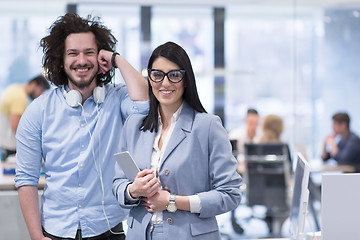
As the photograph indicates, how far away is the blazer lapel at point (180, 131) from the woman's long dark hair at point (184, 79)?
55 millimetres

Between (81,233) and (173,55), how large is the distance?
87 cm

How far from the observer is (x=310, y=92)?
7109 millimetres

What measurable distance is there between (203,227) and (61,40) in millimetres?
1056

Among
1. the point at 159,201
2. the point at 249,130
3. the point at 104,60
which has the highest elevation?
the point at 104,60

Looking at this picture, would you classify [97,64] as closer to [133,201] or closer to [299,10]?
[133,201]

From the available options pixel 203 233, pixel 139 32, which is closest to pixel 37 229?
pixel 203 233

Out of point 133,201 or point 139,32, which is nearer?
point 133,201

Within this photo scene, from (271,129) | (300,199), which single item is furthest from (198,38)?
(300,199)

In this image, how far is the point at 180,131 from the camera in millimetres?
1926

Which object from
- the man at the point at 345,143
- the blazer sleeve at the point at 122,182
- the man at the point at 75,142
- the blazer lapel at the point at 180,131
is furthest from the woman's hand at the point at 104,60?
the man at the point at 345,143

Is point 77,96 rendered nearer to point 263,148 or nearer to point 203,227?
point 203,227

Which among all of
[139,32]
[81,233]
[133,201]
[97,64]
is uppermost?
[139,32]

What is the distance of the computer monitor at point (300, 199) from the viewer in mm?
2043

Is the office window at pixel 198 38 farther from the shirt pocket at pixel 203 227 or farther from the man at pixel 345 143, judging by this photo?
the shirt pocket at pixel 203 227
